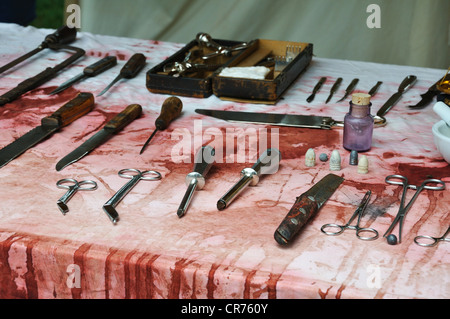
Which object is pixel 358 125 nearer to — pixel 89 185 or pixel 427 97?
pixel 427 97

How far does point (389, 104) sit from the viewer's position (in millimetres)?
1720

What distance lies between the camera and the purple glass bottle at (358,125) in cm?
139

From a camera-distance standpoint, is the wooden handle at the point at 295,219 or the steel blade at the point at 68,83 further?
the steel blade at the point at 68,83

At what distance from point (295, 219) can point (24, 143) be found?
2.28 feet

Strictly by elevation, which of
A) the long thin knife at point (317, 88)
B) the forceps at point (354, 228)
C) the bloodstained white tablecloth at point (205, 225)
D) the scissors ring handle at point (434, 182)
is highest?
the long thin knife at point (317, 88)

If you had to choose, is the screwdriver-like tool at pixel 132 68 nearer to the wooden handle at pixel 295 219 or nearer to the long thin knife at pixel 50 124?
the long thin knife at pixel 50 124

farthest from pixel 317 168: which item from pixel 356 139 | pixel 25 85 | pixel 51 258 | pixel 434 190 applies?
pixel 25 85

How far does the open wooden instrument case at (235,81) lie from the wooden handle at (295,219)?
60 centimetres

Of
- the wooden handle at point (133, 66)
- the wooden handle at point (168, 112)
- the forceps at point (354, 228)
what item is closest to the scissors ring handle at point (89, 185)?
the wooden handle at point (168, 112)

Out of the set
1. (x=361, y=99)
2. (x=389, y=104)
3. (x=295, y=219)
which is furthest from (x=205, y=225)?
(x=389, y=104)

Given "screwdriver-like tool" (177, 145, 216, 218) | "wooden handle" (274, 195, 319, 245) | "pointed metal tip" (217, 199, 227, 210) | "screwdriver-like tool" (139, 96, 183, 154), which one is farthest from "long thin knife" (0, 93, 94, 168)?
"wooden handle" (274, 195, 319, 245)

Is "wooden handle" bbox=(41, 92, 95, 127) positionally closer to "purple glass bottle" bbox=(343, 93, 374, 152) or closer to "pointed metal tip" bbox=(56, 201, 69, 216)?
"pointed metal tip" bbox=(56, 201, 69, 216)
